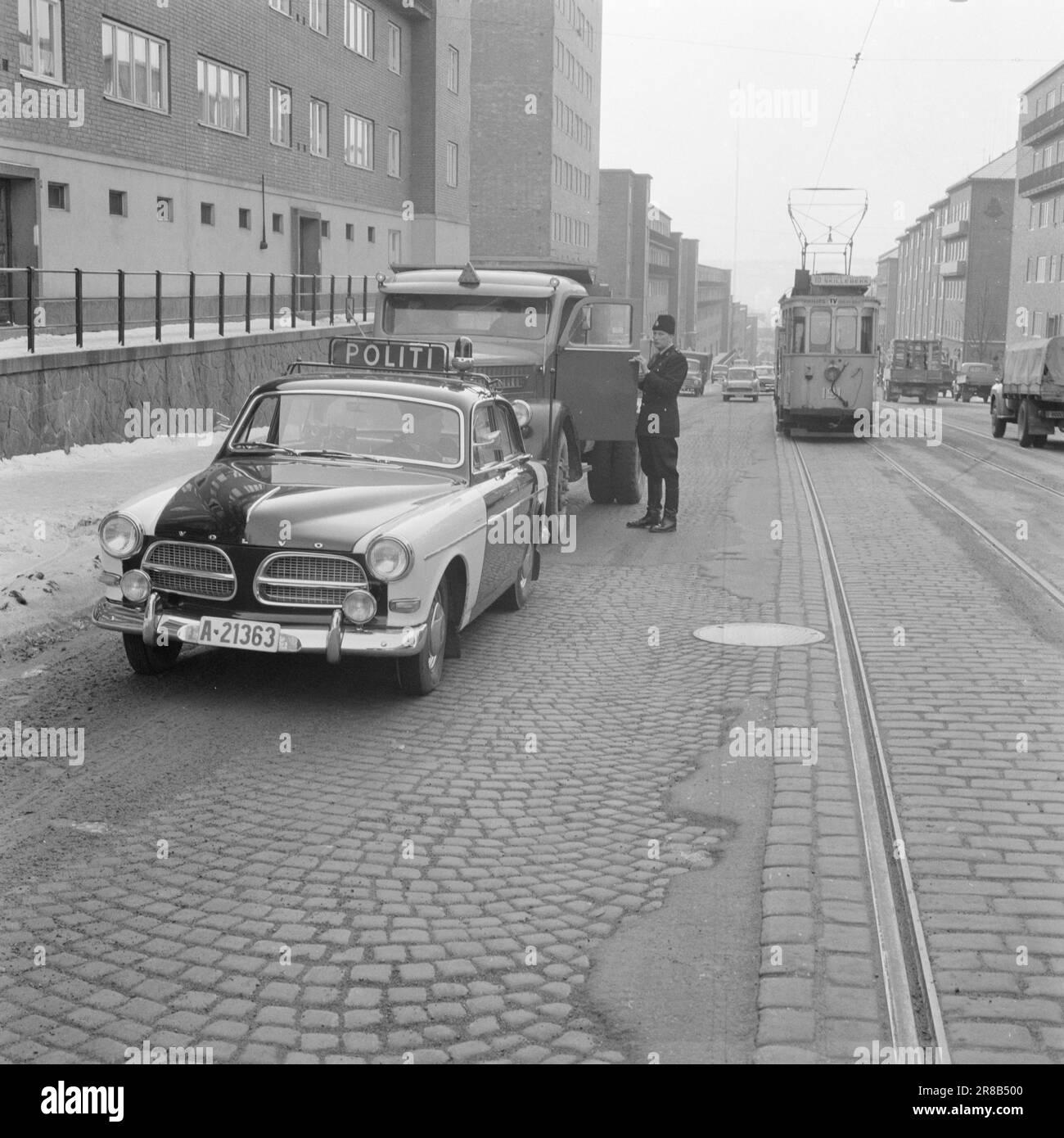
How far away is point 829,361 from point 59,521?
19978 millimetres

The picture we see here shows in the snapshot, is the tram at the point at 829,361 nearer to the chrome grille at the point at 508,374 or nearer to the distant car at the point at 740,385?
the chrome grille at the point at 508,374

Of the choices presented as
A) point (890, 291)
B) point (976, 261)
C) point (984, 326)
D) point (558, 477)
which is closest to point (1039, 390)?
point (558, 477)

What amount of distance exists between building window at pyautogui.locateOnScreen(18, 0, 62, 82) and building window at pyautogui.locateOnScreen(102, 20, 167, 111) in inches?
61.9

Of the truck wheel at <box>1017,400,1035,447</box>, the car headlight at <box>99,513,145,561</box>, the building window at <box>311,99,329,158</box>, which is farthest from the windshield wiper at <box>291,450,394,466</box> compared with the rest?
the building window at <box>311,99,329,158</box>

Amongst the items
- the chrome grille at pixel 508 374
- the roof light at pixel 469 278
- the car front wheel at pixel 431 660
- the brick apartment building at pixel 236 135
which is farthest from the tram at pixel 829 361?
the car front wheel at pixel 431 660

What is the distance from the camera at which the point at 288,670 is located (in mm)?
7918

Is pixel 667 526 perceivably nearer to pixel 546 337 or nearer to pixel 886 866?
pixel 546 337

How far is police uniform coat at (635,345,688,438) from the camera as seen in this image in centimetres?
1358

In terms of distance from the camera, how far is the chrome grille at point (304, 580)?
706cm

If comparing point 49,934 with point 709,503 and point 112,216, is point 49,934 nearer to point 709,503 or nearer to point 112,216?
point 709,503

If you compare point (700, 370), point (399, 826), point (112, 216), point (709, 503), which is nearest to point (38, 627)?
point (399, 826)

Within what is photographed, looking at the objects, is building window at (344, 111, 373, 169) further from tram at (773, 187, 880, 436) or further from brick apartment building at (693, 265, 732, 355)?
brick apartment building at (693, 265, 732, 355)

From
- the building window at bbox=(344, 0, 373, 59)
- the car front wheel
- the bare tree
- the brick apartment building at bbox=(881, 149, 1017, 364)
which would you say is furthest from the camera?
the brick apartment building at bbox=(881, 149, 1017, 364)

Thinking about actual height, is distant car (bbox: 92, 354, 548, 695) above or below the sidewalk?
above
